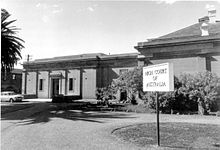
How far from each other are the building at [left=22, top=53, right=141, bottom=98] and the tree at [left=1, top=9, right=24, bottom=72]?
1284cm

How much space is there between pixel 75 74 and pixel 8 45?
1476 centimetres

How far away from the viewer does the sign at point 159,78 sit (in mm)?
6203

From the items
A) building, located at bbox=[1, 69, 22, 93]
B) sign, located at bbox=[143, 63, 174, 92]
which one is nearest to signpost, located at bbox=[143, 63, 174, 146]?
sign, located at bbox=[143, 63, 174, 92]

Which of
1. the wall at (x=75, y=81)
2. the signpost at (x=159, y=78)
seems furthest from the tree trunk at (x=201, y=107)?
the wall at (x=75, y=81)

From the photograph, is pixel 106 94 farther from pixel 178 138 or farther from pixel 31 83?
pixel 31 83

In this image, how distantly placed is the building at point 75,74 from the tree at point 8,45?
506 inches

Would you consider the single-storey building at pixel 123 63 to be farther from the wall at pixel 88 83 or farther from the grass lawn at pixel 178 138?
the grass lawn at pixel 178 138

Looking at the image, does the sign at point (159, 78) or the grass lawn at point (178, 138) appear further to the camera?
the grass lawn at point (178, 138)

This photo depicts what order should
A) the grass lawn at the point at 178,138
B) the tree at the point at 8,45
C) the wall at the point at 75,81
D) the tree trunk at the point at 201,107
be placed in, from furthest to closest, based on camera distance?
the wall at the point at 75,81
the tree at the point at 8,45
the tree trunk at the point at 201,107
the grass lawn at the point at 178,138

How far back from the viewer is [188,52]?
64.0 feet

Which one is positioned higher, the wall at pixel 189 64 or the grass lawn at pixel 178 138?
the wall at pixel 189 64

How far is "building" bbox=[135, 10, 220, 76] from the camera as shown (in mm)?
18578

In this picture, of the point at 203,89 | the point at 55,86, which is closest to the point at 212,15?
the point at 203,89

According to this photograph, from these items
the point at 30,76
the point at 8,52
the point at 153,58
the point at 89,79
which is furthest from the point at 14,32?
the point at 30,76
